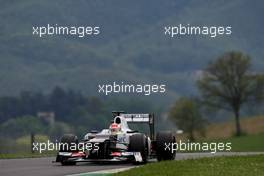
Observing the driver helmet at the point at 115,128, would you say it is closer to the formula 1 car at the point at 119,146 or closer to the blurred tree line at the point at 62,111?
the formula 1 car at the point at 119,146

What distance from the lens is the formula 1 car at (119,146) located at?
2916cm

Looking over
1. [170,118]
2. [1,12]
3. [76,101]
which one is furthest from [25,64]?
[170,118]

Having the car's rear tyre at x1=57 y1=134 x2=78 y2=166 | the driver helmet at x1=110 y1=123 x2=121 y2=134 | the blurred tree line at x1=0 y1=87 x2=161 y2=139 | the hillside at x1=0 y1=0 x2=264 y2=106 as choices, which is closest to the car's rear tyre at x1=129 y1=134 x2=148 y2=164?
the driver helmet at x1=110 y1=123 x2=121 y2=134

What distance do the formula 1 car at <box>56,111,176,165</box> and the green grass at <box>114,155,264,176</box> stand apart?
2509 millimetres

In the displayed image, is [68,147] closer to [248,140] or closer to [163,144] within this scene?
[163,144]

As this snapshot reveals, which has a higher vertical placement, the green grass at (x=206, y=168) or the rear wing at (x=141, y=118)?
the rear wing at (x=141, y=118)

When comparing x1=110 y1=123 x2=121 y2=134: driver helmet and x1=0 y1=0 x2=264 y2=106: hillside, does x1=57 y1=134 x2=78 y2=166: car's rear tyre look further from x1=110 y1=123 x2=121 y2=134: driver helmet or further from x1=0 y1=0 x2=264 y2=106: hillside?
x1=0 y1=0 x2=264 y2=106: hillside

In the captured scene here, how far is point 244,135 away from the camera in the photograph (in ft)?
265

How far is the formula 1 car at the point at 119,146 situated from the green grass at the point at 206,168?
251 centimetres

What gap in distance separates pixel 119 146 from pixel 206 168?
6.21m

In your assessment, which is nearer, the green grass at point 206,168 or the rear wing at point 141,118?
the green grass at point 206,168

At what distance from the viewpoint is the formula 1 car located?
95.7 feet

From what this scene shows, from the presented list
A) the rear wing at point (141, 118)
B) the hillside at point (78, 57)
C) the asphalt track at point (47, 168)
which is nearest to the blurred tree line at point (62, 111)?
the hillside at point (78, 57)

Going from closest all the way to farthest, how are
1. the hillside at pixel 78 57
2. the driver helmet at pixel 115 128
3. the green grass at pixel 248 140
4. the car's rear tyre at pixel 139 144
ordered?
the car's rear tyre at pixel 139 144 < the driver helmet at pixel 115 128 < the green grass at pixel 248 140 < the hillside at pixel 78 57
